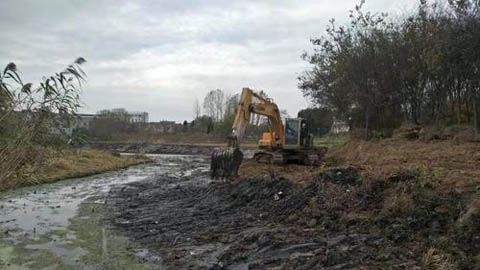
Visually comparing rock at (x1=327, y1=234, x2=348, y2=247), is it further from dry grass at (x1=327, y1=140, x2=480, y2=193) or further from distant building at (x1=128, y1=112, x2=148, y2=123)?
distant building at (x1=128, y1=112, x2=148, y2=123)

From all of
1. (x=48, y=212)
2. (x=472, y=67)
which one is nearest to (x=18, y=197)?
(x=48, y=212)

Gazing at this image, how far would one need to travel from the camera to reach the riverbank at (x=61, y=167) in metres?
7.54

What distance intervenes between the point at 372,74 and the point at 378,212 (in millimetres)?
19650

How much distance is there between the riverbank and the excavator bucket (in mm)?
4714

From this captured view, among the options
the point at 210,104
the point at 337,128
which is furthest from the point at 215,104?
the point at 337,128

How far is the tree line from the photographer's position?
2011cm

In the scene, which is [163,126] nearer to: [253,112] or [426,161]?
[253,112]

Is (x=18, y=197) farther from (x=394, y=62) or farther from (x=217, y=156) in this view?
(x=394, y=62)

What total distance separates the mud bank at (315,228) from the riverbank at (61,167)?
7.50ft

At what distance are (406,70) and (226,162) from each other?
42.7ft


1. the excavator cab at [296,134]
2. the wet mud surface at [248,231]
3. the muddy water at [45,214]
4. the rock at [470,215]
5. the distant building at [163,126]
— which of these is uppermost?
the distant building at [163,126]

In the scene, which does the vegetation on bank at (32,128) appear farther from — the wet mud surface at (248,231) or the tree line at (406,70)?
the tree line at (406,70)

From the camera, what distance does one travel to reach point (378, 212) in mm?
8180

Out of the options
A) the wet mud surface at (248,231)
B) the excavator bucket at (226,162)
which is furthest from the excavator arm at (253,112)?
the wet mud surface at (248,231)
